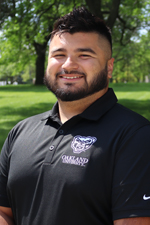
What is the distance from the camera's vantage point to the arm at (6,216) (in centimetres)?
223

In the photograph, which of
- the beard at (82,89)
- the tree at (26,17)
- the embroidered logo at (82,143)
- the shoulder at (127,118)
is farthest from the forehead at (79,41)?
the tree at (26,17)

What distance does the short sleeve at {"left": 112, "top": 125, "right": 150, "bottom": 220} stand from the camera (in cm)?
169

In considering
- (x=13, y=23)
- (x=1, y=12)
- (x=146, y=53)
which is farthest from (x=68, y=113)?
(x=146, y=53)

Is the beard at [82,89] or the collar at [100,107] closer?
the collar at [100,107]

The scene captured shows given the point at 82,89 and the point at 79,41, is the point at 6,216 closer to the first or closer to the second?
the point at 82,89

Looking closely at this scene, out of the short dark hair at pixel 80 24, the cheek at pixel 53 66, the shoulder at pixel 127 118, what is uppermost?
the short dark hair at pixel 80 24

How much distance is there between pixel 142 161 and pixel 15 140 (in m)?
1.04

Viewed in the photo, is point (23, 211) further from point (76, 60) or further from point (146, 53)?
point (146, 53)

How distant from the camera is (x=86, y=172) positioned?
1.83m

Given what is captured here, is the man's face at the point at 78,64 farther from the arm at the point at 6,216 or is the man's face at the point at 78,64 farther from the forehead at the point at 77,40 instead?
the arm at the point at 6,216

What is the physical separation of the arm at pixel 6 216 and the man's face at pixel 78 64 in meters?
0.94

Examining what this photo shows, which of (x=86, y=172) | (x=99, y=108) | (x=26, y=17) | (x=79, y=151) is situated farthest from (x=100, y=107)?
(x=26, y=17)

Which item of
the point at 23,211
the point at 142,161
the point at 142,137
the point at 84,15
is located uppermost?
the point at 84,15

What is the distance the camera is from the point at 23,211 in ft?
6.74
